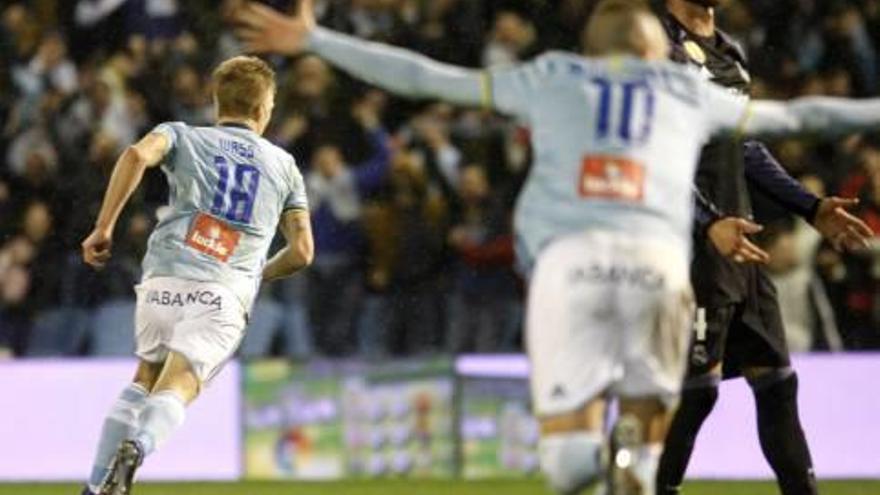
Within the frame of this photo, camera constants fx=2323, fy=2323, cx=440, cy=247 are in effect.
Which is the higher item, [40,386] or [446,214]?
[446,214]

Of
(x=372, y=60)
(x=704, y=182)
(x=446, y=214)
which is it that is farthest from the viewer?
(x=446, y=214)

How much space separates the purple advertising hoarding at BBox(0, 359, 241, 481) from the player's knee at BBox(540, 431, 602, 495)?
311 inches

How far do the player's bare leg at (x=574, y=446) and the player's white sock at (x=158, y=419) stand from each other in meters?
2.14

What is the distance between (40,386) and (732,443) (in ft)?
14.2

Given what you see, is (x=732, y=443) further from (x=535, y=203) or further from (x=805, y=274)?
(x=535, y=203)

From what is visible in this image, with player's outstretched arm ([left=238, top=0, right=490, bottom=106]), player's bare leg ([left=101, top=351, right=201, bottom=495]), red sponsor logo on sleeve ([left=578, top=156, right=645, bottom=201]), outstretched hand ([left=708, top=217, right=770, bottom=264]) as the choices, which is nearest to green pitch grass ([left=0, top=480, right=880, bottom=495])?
player's bare leg ([left=101, top=351, right=201, bottom=495])

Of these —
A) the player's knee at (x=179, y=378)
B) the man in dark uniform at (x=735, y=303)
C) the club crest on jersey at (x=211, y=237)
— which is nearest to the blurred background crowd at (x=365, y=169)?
the man in dark uniform at (x=735, y=303)

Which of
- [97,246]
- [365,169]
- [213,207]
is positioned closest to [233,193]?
[213,207]

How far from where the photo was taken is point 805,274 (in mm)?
14297

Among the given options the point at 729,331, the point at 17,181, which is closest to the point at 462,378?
the point at 17,181

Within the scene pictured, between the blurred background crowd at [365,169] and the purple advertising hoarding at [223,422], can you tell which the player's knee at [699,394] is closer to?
the purple advertising hoarding at [223,422]

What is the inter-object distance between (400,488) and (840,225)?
206 inches

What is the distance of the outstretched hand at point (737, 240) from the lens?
7660mm

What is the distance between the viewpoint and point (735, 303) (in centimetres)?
874
